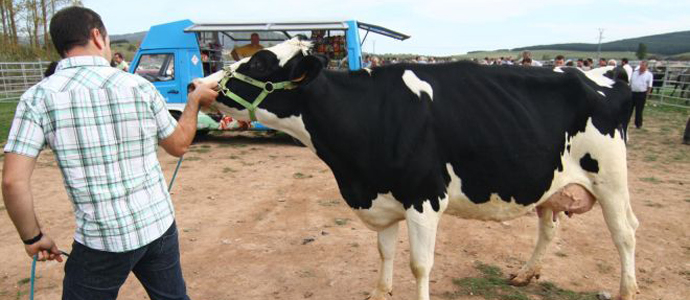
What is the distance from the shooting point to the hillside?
94.6 meters

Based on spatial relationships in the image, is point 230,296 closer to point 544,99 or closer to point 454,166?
point 454,166

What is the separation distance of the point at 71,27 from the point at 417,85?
6.20 ft

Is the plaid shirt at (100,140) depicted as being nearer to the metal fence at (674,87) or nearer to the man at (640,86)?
the man at (640,86)

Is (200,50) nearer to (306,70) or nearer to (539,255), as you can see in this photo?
(306,70)

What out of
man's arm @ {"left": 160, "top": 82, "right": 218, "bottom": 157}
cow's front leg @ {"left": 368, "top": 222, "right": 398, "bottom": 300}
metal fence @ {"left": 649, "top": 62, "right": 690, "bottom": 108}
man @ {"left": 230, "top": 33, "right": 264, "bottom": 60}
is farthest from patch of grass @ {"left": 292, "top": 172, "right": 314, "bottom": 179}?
metal fence @ {"left": 649, "top": 62, "right": 690, "bottom": 108}

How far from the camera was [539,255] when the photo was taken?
12.6ft

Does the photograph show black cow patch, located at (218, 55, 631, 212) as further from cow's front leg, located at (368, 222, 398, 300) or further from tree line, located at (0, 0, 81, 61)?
tree line, located at (0, 0, 81, 61)

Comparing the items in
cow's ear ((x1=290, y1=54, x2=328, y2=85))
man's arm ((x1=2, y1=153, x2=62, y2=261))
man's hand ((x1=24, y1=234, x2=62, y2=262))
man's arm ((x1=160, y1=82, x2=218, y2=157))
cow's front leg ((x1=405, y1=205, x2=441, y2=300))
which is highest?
cow's ear ((x1=290, y1=54, x2=328, y2=85))

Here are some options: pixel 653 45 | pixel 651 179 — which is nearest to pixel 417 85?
pixel 651 179

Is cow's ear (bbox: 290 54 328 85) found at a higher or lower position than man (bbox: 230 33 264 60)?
higher

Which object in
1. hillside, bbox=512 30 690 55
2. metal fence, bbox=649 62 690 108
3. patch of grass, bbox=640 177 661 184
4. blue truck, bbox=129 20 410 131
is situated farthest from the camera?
hillside, bbox=512 30 690 55

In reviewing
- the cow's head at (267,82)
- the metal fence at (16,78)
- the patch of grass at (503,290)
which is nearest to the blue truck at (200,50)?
the patch of grass at (503,290)

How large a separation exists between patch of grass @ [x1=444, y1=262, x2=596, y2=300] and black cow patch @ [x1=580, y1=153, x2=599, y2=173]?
103 cm

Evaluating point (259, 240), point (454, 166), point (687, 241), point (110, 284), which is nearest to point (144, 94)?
point (110, 284)
